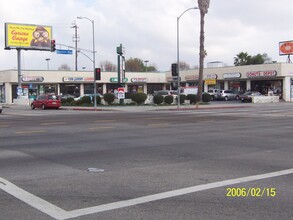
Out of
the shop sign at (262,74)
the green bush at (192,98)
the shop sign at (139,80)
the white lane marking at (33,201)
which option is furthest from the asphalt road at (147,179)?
the shop sign at (139,80)

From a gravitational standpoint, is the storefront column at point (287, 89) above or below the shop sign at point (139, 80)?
below

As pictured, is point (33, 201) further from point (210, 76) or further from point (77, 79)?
point (210, 76)

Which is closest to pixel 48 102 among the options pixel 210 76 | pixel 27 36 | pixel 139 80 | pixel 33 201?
pixel 27 36

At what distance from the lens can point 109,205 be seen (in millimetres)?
6152

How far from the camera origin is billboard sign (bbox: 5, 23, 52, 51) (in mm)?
58375

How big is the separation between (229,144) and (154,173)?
4930 mm

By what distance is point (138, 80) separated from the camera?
77125 mm

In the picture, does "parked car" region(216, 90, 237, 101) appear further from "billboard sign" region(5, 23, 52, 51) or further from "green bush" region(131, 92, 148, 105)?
"billboard sign" region(5, 23, 52, 51)

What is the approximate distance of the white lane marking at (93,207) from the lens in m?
5.81

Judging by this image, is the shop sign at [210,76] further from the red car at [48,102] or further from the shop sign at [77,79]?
the red car at [48,102]
